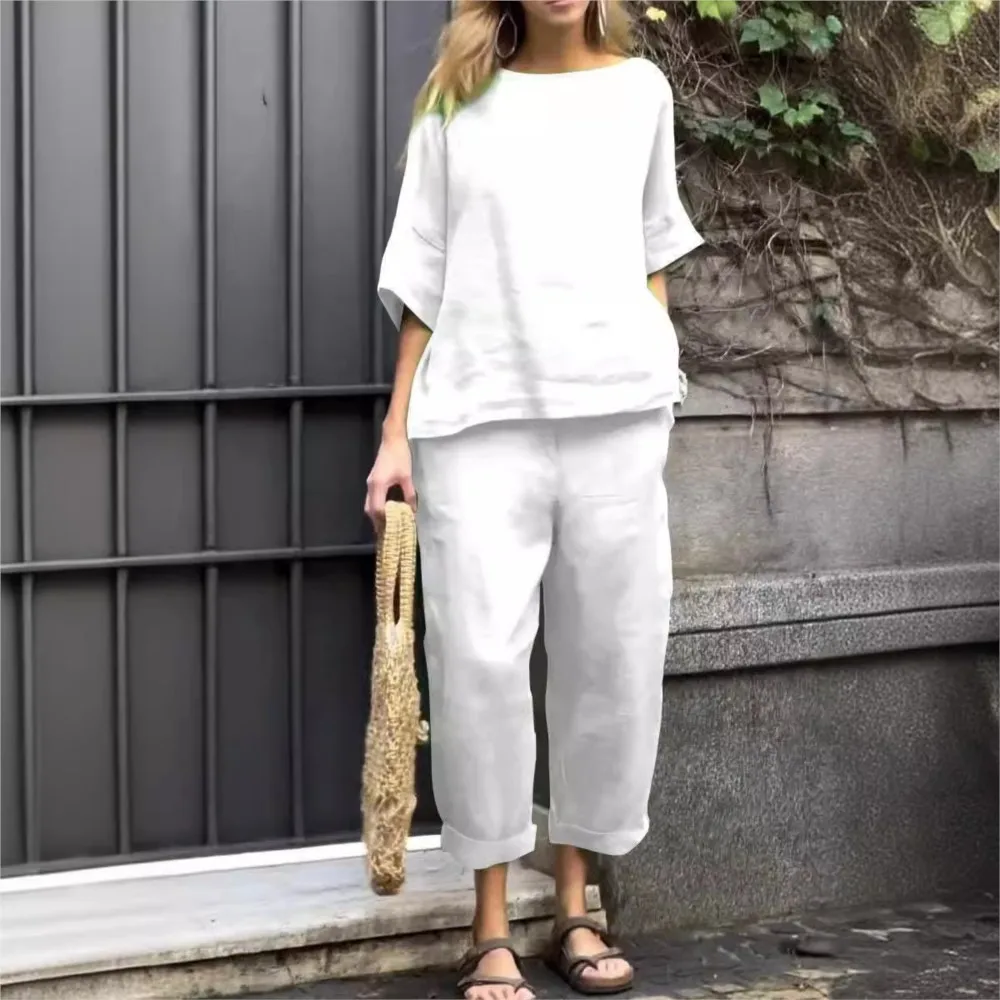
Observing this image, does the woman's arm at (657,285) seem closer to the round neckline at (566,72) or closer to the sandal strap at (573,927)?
the round neckline at (566,72)

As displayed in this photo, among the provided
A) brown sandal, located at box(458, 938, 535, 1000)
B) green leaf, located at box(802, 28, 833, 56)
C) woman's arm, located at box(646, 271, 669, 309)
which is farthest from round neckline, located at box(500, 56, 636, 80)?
brown sandal, located at box(458, 938, 535, 1000)

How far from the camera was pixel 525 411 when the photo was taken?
9.51 feet

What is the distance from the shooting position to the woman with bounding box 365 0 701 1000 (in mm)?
2906

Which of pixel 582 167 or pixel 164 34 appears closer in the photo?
pixel 582 167

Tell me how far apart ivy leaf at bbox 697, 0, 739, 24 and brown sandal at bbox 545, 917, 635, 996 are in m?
2.10

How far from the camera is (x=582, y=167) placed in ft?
9.63

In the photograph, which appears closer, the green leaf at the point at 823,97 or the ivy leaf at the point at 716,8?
the ivy leaf at the point at 716,8

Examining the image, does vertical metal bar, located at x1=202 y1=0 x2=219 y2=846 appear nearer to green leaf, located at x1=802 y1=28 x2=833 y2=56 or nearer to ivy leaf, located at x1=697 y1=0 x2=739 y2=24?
ivy leaf, located at x1=697 y1=0 x2=739 y2=24

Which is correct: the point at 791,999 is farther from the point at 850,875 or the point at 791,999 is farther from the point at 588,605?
the point at 588,605

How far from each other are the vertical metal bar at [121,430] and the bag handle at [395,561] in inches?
33.3

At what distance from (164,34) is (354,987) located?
2199 millimetres

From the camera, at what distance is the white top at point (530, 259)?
2.90m

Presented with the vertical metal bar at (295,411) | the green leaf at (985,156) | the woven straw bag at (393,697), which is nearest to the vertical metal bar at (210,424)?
the vertical metal bar at (295,411)

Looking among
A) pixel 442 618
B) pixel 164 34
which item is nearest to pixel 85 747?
pixel 442 618
